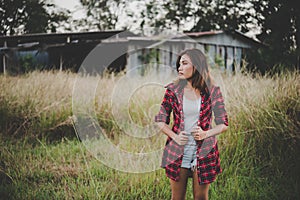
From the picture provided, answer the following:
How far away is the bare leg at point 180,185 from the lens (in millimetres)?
1524

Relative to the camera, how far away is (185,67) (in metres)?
1.47

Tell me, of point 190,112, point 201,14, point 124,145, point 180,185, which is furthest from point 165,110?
point 201,14

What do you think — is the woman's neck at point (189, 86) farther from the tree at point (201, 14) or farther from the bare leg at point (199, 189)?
the tree at point (201, 14)

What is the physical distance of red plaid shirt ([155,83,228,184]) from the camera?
1.48 meters

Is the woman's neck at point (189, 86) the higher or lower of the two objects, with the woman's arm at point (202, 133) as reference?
higher

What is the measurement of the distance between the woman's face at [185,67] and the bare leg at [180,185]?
469 mm

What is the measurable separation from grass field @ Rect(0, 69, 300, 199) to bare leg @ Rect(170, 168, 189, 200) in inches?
20.9

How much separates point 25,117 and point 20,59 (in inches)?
59.8

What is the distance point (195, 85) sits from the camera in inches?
58.4

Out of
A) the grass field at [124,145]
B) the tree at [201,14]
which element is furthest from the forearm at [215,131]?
the tree at [201,14]

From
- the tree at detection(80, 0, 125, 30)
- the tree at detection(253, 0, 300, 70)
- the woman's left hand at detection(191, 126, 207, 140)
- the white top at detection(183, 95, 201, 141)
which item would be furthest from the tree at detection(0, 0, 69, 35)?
the tree at detection(253, 0, 300, 70)

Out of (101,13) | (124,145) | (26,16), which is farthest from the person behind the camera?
(101,13)

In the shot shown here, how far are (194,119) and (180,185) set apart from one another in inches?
13.6

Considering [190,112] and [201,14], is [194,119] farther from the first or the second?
[201,14]
